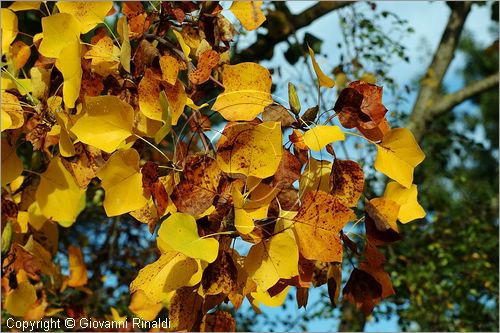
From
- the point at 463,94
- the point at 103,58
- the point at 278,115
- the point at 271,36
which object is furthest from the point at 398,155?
the point at 463,94

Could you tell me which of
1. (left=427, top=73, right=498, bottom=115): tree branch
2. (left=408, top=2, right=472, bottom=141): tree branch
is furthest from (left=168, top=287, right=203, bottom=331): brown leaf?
(left=427, top=73, right=498, bottom=115): tree branch

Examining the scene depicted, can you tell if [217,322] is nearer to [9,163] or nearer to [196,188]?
[196,188]

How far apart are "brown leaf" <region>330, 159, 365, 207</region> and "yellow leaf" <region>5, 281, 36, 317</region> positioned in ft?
1.74

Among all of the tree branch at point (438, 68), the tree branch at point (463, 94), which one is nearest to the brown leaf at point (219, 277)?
the tree branch at point (438, 68)

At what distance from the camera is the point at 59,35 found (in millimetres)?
827

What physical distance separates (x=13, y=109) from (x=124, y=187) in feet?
0.67

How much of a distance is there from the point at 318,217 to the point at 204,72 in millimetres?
222

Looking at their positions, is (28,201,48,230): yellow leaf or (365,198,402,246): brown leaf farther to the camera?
(28,201,48,230): yellow leaf

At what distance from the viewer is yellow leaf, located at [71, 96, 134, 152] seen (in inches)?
29.5

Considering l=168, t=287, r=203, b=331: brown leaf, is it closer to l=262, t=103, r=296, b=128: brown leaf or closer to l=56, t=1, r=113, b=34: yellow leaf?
l=262, t=103, r=296, b=128: brown leaf

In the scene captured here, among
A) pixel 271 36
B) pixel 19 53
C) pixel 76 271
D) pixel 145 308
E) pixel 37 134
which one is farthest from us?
pixel 271 36

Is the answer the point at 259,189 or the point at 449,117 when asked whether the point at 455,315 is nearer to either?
the point at 449,117

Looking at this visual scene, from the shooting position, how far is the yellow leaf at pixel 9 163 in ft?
2.92

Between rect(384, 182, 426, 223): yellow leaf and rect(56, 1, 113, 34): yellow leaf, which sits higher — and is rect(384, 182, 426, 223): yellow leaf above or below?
below
